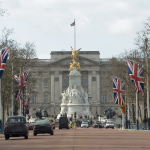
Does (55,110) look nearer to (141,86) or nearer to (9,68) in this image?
(9,68)

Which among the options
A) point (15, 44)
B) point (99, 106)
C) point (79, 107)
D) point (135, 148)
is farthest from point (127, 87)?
point (99, 106)

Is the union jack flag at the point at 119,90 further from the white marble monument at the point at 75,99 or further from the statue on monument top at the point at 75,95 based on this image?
the statue on monument top at the point at 75,95

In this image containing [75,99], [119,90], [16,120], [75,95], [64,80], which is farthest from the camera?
[64,80]

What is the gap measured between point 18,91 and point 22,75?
245 centimetres

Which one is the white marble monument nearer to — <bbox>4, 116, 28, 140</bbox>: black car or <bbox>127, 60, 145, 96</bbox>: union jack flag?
<bbox>127, 60, 145, 96</bbox>: union jack flag

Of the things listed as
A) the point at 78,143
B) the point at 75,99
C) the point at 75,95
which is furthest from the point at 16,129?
the point at 75,99

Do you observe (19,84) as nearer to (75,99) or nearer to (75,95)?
(75,95)

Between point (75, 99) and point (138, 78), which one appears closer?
point (138, 78)

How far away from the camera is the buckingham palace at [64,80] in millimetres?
170125

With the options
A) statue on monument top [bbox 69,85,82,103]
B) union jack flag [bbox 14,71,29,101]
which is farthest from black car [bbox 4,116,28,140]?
statue on monument top [bbox 69,85,82,103]

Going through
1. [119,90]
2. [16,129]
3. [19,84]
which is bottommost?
[16,129]

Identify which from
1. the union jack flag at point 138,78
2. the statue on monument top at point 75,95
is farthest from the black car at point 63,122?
the statue on monument top at point 75,95

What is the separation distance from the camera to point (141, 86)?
5528cm

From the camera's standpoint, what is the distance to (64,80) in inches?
6865
